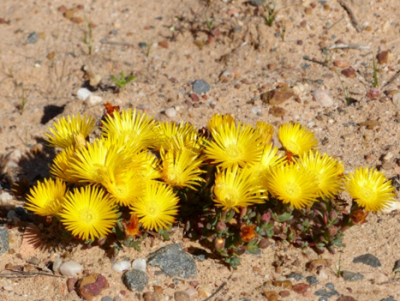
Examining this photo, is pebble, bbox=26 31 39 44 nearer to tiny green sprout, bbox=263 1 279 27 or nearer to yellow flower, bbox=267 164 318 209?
tiny green sprout, bbox=263 1 279 27

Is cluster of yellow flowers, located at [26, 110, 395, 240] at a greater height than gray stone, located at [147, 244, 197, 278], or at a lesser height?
greater

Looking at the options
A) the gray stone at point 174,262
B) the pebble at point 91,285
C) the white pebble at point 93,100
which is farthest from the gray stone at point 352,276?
the white pebble at point 93,100

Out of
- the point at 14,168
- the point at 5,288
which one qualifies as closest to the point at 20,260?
the point at 5,288

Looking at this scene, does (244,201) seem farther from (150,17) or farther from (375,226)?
(150,17)

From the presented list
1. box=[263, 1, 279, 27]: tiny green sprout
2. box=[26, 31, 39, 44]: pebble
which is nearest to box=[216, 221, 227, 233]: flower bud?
box=[263, 1, 279, 27]: tiny green sprout

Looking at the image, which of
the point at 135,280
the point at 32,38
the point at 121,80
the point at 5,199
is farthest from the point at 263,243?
the point at 32,38

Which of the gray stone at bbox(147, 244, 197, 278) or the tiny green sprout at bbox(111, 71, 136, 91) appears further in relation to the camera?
the tiny green sprout at bbox(111, 71, 136, 91)

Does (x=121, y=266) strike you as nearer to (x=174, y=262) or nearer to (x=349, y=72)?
(x=174, y=262)

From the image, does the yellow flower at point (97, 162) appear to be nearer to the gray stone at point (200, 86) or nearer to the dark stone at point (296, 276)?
the dark stone at point (296, 276)
